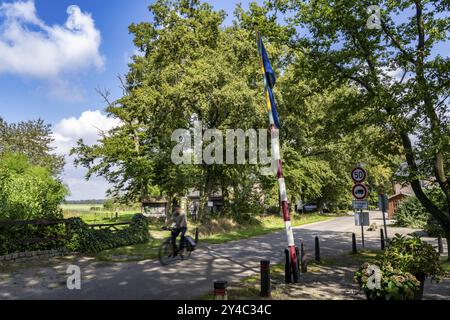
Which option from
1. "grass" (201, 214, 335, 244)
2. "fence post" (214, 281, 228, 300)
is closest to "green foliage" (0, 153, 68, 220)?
"grass" (201, 214, 335, 244)

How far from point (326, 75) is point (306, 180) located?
26798mm

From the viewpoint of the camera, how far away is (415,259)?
7.91 metres

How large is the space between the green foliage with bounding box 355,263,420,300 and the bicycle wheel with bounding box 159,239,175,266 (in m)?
7.81

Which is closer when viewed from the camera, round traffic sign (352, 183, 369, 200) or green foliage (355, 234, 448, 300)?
green foliage (355, 234, 448, 300)

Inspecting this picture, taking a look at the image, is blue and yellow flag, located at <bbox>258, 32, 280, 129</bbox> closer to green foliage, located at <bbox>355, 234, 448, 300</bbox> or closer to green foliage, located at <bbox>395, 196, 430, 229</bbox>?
green foliage, located at <bbox>355, 234, 448, 300</bbox>

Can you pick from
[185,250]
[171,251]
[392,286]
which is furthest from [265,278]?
[185,250]

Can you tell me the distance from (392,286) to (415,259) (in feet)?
5.18

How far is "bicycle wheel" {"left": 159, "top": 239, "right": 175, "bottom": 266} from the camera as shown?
520 inches

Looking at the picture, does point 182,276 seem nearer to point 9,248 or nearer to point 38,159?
point 9,248

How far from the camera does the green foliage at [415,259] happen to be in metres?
7.79

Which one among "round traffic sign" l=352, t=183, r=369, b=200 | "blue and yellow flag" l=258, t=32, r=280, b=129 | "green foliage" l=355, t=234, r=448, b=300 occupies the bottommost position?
"green foliage" l=355, t=234, r=448, b=300

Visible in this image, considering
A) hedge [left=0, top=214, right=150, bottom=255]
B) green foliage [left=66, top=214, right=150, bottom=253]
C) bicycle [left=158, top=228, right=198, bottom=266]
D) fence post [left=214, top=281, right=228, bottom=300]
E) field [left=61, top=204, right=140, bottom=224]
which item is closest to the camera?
fence post [left=214, top=281, right=228, bottom=300]

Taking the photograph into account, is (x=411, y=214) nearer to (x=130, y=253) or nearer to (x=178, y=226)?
Answer: (x=130, y=253)

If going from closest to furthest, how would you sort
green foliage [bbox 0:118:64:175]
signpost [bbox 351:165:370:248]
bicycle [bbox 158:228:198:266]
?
bicycle [bbox 158:228:198:266] < signpost [bbox 351:165:370:248] < green foliage [bbox 0:118:64:175]
